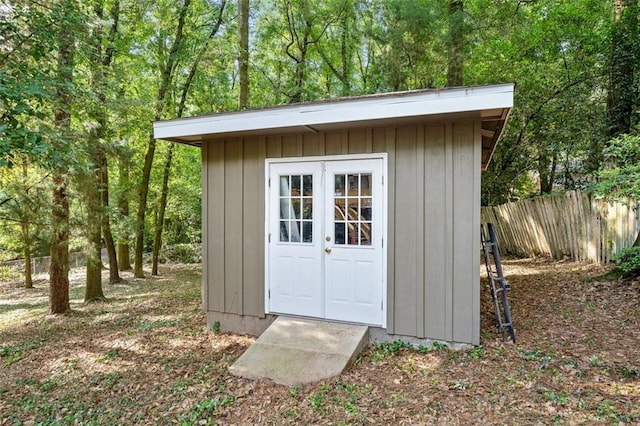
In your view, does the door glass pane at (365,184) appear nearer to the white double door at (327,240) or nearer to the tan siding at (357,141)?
the white double door at (327,240)

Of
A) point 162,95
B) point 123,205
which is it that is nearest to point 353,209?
point 162,95

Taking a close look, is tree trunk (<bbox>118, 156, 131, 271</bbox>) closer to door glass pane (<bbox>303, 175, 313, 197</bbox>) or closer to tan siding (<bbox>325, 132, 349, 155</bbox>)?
door glass pane (<bbox>303, 175, 313, 197</bbox>)

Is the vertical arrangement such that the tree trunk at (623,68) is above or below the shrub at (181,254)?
above

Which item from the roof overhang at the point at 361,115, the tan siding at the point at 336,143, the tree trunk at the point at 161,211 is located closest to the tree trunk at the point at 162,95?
the tree trunk at the point at 161,211

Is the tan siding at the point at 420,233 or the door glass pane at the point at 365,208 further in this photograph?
the door glass pane at the point at 365,208

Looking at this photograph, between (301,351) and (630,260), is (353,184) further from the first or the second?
(630,260)

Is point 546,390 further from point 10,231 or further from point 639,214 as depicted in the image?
point 10,231

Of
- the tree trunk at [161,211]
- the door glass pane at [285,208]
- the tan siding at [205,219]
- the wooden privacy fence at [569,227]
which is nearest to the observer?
the door glass pane at [285,208]

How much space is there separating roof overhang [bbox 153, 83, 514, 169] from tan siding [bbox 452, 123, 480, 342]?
24 centimetres

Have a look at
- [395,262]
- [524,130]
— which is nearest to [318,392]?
[395,262]

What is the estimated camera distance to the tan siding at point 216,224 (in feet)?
15.0

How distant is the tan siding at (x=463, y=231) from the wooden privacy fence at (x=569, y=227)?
281 centimetres

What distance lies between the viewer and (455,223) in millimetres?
3654

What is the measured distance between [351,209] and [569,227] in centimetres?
527
